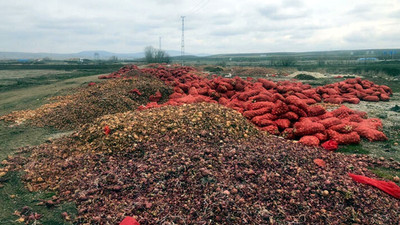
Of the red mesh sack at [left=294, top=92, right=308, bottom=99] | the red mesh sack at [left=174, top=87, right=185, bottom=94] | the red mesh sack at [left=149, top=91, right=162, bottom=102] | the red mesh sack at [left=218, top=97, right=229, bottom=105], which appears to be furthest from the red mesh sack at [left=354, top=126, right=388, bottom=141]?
the red mesh sack at [left=149, top=91, right=162, bottom=102]

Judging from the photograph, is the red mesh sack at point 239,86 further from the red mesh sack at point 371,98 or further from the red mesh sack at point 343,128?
the red mesh sack at point 371,98

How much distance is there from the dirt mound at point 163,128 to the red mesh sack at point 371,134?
265 cm

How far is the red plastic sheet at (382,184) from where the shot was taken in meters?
Result: 3.73

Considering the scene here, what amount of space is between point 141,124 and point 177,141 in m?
1.00

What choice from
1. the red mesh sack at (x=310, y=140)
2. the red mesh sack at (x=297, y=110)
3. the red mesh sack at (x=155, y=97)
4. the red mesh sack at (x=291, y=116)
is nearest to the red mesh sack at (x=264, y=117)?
the red mesh sack at (x=291, y=116)

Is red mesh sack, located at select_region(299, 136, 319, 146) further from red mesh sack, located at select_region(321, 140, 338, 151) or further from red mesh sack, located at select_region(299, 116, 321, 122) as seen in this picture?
red mesh sack, located at select_region(299, 116, 321, 122)

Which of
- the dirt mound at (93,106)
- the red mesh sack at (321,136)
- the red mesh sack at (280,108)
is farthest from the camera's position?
the dirt mound at (93,106)

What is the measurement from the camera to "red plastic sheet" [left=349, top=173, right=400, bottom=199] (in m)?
3.73

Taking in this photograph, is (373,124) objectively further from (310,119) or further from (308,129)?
(308,129)

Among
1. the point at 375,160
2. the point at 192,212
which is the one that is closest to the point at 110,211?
the point at 192,212

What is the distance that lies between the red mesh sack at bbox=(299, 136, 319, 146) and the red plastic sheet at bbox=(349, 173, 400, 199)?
1508mm

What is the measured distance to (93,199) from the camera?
12.7ft

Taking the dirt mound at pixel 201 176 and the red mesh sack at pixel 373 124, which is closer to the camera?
the dirt mound at pixel 201 176

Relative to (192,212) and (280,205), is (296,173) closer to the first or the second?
(280,205)
